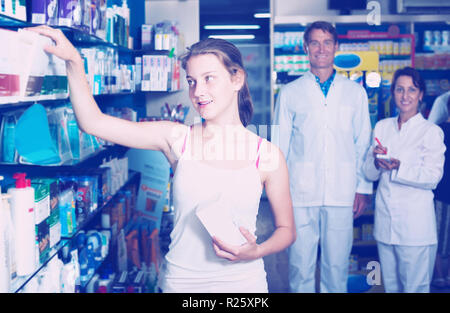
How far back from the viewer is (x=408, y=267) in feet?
8.59

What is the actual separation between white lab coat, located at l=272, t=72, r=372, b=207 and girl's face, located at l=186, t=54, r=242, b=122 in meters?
1.41

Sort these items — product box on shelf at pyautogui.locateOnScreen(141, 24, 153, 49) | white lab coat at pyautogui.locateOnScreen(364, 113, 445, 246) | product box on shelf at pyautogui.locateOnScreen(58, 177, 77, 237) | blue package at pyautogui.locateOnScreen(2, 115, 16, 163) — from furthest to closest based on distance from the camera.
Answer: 1. product box on shelf at pyautogui.locateOnScreen(141, 24, 153, 49)
2. white lab coat at pyautogui.locateOnScreen(364, 113, 445, 246)
3. product box on shelf at pyautogui.locateOnScreen(58, 177, 77, 237)
4. blue package at pyautogui.locateOnScreen(2, 115, 16, 163)

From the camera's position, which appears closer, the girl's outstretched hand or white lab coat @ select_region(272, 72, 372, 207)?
the girl's outstretched hand

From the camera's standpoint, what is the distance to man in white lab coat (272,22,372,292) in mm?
2676

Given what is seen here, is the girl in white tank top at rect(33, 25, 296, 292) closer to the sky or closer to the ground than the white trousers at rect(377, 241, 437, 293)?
closer to the sky

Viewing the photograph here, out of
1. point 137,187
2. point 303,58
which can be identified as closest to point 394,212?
point 137,187

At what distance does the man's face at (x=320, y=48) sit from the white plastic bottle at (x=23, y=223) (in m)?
1.66

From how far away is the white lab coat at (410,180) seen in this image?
253cm

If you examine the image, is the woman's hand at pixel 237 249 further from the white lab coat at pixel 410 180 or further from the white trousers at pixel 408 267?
the white trousers at pixel 408 267

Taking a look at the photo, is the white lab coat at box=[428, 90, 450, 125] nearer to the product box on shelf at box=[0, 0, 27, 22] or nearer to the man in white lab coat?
Result: the man in white lab coat

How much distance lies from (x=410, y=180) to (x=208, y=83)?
163cm

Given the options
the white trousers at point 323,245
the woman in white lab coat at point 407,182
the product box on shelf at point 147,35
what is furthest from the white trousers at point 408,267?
the product box on shelf at point 147,35

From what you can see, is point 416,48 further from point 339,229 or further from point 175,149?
point 175,149

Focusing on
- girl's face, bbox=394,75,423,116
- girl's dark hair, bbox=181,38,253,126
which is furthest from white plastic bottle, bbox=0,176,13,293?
girl's face, bbox=394,75,423,116
